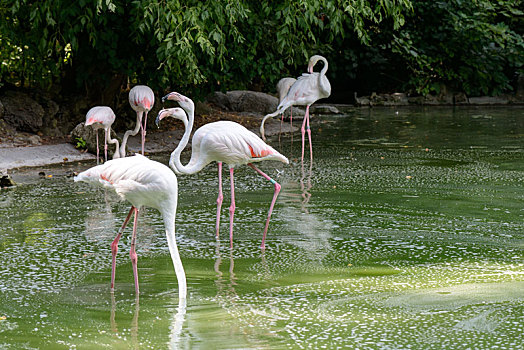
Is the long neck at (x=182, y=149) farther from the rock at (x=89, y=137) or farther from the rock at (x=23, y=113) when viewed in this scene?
the rock at (x=23, y=113)

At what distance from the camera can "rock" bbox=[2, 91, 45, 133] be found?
35.7 ft

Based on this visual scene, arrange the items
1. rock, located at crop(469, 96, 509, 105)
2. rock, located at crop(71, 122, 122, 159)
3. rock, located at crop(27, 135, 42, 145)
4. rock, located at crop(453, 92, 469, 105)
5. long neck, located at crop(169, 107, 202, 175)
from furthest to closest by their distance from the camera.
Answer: rock, located at crop(453, 92, 469, 105)
rock, located at crop(469, 96, 509, 105)
rock, located at crop(27, 135, 42, 145)
rock, located at crop(71, 122, 122, 159)
long neck, located at crop(169, 107, 202, 175)

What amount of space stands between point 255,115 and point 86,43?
5173mm

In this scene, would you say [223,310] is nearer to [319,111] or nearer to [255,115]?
[255,115]

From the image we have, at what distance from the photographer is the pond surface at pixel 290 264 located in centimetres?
361

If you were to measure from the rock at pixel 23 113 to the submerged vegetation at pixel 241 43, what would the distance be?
0.48 metres

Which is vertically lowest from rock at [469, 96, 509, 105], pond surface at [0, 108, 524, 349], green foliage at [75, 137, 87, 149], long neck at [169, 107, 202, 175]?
pond surface at [0, 108, 524, 349]

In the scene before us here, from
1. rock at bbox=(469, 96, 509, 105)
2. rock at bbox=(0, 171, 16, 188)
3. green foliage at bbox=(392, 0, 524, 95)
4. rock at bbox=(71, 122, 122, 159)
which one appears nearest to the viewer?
rock at bbox=(0, 171, 16, 188)

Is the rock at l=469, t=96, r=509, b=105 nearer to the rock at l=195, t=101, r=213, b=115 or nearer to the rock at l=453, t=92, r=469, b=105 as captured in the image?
the rock at l=453, t=92, r=469, b=105

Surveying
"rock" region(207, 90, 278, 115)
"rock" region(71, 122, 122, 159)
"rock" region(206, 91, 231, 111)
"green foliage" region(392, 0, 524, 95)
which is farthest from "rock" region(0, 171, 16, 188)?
"green foliage" region(392, 0, 524, 95)

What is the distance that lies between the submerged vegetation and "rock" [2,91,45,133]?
48 cm

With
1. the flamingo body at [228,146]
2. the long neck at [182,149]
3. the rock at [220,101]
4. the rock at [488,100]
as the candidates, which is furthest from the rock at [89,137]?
the rock at [488,100]

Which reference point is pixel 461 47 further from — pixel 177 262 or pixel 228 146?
pixel 177 262

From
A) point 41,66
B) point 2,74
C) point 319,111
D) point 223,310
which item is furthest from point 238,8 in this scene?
point 319,111
